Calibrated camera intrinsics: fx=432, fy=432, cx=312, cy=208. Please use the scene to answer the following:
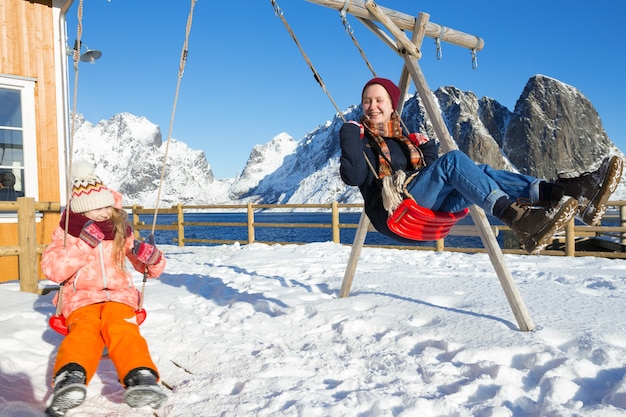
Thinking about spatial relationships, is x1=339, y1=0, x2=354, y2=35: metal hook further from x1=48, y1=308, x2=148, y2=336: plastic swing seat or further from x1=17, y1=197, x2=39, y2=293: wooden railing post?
x1=17, y1=197, x2=39, y2=293: wooden railing post

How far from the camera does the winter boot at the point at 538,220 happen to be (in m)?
→ 2.10

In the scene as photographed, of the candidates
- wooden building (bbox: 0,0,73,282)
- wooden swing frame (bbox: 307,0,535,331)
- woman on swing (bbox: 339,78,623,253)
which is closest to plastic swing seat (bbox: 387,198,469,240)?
woman on swing (bbox: 339,78,623,253)

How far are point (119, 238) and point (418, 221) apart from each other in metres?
1.76

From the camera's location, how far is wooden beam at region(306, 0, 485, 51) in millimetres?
3382

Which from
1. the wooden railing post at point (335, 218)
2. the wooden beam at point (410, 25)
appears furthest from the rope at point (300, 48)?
the wooden railing post at point (335, 218)

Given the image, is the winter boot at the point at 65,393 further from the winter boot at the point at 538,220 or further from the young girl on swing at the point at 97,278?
the winter boot at the point at 538,220

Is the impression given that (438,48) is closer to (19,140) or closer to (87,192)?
(87,192)

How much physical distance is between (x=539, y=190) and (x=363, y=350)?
1.43m

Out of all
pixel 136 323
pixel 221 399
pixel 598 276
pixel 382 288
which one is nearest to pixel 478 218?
pixel 382 288

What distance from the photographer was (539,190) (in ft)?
7.47

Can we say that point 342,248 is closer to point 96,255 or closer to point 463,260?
point 463,260

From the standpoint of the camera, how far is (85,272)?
2.39 m

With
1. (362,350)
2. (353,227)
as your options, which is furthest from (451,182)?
(353,227)

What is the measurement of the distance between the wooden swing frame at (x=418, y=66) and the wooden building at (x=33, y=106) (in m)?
4.45
